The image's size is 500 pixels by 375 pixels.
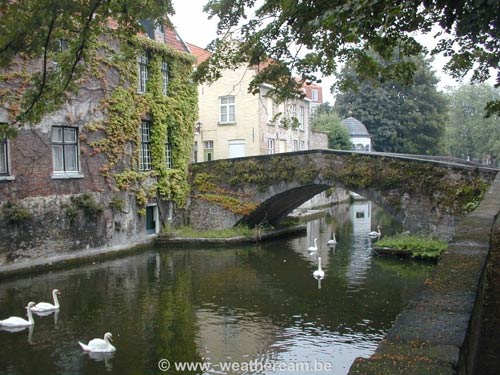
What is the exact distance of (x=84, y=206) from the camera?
1498 centimetres

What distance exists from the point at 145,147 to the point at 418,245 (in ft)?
31.1

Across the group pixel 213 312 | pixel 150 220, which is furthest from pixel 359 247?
pixel 213 312

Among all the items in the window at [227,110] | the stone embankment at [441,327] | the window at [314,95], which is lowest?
the stone embankment at [441,327]

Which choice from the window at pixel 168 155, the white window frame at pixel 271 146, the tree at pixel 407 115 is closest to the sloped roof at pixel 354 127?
the tree at pixel 407 115

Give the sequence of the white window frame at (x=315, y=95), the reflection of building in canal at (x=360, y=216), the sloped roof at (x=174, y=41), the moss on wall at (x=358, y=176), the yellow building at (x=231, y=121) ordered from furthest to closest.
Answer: the white window frame at (x=315, y=95) → the yellow building at (x=231, y=121) → the reflection of building in canal at (x=360, y=216) → the sloped roof at (x=174, y=41) → the moss on wall at (x=358, y=176)

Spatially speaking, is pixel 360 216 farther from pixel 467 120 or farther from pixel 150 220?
pixel 467 120

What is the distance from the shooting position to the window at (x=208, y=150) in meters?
26.9

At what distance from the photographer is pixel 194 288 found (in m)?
12.0

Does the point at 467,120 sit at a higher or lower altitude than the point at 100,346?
higher

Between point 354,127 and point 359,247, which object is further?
point 354,127

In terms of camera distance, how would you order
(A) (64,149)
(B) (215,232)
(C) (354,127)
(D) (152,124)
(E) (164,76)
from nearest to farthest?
(A) (64,149)
(D) (152,124)
(E) (164,76)
(B) (215,232)
(C) (354,127)

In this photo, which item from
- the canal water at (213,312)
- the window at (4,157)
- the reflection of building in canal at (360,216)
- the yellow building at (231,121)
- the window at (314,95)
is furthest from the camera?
the window at (314,95)

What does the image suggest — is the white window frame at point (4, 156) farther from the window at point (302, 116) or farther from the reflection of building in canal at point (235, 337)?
the window at point (302, 116)

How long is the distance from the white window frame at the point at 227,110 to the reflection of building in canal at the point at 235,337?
17.2 meters
